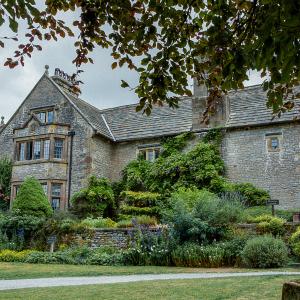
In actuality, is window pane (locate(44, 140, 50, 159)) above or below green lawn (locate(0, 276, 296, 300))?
above

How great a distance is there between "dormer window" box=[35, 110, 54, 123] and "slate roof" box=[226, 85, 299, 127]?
35.6 feet

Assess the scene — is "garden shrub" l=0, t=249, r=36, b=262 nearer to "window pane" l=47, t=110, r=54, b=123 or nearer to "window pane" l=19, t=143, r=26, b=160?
"window pane" l=19, t=143, r=26, b=160

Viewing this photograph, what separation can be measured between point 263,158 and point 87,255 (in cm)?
1159

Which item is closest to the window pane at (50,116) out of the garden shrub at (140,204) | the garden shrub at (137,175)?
the garden shrub at (137,175)

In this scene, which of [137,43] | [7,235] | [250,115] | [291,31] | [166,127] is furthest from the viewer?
[166,127]

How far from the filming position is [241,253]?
44.9ft

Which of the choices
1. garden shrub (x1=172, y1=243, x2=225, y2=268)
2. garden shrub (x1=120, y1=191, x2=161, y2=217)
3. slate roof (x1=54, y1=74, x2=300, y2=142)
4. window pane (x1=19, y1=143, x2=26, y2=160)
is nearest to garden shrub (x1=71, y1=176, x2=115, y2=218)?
garden shrub (x1=120, y1=191, x2=161, y2=217)

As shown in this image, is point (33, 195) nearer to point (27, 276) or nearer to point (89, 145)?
point (89, 145)

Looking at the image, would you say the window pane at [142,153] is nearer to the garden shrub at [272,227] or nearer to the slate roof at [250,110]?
the slate roof at [250,110]

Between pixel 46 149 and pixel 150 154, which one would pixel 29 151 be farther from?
pixel 150 154

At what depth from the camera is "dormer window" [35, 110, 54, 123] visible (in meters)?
28.1

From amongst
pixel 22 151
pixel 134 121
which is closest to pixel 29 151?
pixel 22 151

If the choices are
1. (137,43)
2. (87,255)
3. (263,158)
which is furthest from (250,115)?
(137,43)

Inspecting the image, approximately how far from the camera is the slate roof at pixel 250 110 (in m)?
23.8
